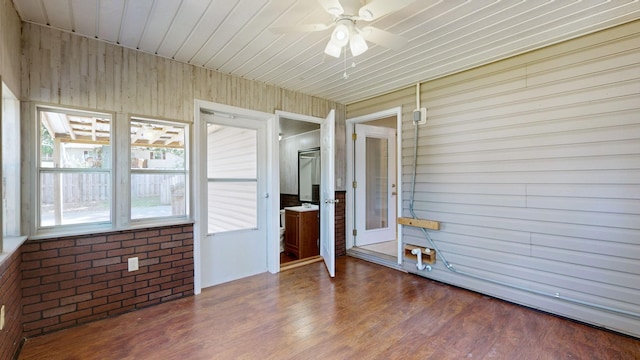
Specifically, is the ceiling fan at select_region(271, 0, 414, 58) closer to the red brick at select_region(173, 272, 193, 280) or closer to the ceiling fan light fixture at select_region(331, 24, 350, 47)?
the ceiling fan light fixture at select_region(331, 24, 350, 47)

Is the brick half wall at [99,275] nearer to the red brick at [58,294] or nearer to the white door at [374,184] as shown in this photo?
the red brick at [58,294]

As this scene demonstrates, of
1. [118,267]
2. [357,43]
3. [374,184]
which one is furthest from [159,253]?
[374,184]

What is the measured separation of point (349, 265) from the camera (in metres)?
3.96

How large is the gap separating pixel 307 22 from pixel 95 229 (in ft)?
8.22

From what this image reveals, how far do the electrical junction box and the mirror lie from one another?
2089mm

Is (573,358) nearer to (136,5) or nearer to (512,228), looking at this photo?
(512,228)

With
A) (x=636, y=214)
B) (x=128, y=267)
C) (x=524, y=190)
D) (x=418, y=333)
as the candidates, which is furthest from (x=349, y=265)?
(x=636, y=214)

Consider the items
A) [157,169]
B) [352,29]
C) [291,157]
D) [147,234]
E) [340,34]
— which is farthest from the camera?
[291,157]

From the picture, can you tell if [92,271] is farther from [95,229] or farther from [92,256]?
[95,229]

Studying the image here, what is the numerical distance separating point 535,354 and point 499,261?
1.02m

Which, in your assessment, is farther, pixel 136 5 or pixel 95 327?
pixel 95 327

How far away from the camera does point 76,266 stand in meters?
2.32

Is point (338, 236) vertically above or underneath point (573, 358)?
above

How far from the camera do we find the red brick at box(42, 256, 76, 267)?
2.21m
